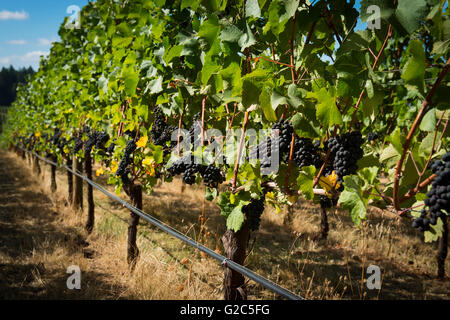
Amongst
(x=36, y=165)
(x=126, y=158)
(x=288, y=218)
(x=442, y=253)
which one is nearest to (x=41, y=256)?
(x=126, y=158)

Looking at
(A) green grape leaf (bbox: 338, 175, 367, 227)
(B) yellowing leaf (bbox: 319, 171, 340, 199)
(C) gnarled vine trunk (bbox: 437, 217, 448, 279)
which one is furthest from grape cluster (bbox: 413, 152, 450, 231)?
(C) gnarled vine trunk (bbox: 437, 217, 448, 279)

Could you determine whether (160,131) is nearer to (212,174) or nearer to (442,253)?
(212,174)

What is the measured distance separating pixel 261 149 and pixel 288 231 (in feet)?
18.0

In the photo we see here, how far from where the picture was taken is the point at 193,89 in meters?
2.05

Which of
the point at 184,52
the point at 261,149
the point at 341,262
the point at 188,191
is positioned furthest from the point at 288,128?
the point at 188,191

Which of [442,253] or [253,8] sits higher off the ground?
[253,8]

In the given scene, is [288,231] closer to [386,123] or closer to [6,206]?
[386,123]

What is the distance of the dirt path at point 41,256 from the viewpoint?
352 centimetres

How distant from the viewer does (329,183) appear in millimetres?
1352

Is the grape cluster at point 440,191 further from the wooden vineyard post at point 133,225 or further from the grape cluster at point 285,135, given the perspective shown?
the wooden vineyard post at point 133,225

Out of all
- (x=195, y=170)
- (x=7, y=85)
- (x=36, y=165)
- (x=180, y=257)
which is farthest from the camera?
(x=7, y=85)

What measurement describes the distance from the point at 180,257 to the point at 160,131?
110 inches

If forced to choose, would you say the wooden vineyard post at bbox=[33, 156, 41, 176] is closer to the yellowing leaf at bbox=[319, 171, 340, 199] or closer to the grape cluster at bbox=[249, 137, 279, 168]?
the grape cluster at bbox=[249, 137, 279, 168]

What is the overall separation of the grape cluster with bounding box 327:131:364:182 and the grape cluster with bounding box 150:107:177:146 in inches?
63.5
